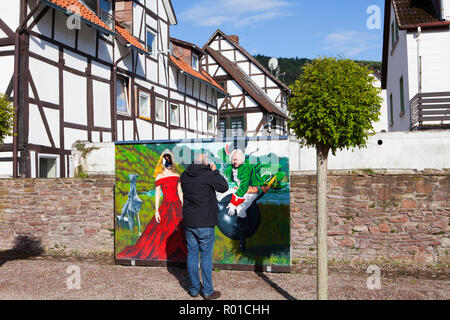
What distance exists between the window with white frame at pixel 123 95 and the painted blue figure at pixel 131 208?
282 inches

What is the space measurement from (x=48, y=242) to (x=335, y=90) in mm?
7698

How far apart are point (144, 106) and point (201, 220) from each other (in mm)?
11446

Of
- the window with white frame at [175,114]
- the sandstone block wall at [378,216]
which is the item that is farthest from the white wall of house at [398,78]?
the window with white frame at [175,114]

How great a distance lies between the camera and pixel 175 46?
21.6m

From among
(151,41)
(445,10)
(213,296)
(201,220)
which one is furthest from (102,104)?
(445,10)

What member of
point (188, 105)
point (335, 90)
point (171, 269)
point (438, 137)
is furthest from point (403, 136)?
point (188, 105)

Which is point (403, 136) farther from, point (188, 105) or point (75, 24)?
point (188, 105)

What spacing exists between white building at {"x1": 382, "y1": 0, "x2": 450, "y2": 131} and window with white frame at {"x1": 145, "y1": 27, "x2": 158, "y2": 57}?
934 cm

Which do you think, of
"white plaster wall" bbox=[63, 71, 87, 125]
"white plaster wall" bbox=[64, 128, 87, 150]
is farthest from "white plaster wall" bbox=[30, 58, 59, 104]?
"white plaster wall" bbox=[64, 128, 87, 150]

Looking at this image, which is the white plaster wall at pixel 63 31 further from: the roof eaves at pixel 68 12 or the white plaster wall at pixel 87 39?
the roof eaves at pixel 68 12

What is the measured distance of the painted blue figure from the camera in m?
8.45

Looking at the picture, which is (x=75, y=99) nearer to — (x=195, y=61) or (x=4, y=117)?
(x=4, y=117)

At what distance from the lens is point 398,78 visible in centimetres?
1853

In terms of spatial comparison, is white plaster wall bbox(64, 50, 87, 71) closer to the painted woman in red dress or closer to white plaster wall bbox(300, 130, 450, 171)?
the painted woman in red dress
